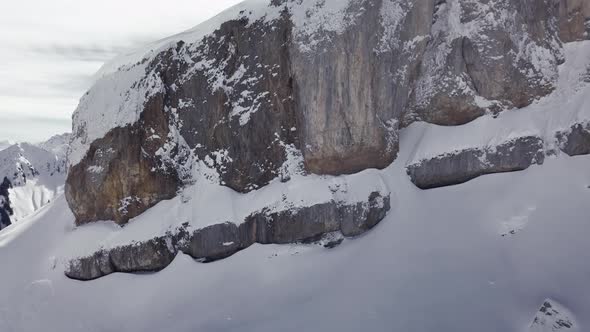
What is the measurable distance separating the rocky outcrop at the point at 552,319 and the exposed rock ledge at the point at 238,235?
10.6 m

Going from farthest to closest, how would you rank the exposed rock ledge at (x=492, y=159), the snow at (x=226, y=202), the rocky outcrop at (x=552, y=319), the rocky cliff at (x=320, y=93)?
the rocky cliff at (x=320, y=93) → the snow at (x=226, y=202) → the exposed rock ledge at (x=492, y=159) → the rocky outcrop at (x=552, y=319)

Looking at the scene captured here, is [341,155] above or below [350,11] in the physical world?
below

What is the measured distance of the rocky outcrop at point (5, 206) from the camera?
13388cm

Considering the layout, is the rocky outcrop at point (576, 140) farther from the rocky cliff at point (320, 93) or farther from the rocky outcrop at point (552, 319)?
the rocky outcrop at point (552, 319)

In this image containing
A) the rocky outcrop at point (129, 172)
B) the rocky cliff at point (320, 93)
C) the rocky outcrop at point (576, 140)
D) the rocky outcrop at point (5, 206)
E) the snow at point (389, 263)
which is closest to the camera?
the snow at point (389, 263)

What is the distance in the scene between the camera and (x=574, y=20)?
1243 inches

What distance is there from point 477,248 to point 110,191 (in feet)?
82.4

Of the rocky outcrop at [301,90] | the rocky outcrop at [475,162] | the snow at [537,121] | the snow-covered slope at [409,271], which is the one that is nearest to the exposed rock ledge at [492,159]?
the rocky outcrop at [475,162]

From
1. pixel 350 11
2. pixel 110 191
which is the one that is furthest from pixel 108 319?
pixel 350 11

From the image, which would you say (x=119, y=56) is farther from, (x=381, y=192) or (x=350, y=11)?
(x=381, y=192)

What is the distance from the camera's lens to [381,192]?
3045 cm

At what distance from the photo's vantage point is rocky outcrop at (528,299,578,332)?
21641 mm

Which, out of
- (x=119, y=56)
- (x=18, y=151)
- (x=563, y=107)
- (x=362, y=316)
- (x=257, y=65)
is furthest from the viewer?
(x=18, y=151)

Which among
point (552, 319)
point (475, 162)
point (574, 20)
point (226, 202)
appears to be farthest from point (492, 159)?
point (226, 202)
